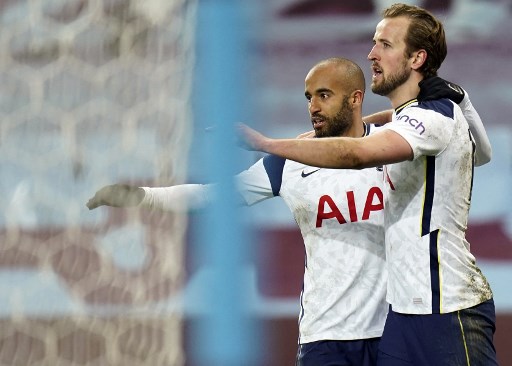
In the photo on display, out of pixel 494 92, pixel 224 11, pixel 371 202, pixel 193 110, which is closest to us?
pixel 224 11

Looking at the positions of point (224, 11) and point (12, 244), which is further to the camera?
point (12, 244)

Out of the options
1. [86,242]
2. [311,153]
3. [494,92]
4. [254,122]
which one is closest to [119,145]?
[86,242]

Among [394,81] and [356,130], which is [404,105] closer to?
[394,81]

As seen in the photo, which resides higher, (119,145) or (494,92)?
(494,92)

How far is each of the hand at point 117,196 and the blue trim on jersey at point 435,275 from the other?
2.15 ft

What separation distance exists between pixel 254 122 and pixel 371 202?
116 cm

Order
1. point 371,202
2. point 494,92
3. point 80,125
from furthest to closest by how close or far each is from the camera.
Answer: point 494,92 < point 371,202 < point 80,125

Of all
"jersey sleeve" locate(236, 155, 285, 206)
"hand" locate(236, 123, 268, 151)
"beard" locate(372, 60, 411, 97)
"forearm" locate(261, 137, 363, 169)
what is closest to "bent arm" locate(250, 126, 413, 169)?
"forearm" locate(261, 137, 363, 169)

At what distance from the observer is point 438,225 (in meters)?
2.16

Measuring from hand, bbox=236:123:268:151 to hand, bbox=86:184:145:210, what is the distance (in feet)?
1.25

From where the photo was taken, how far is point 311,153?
1960 mm

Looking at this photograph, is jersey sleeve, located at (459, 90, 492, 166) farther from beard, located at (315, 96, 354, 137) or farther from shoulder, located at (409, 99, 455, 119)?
beard, located at (315, 96, 354, 137)

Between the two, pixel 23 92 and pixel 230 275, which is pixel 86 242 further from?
pixel 230 275

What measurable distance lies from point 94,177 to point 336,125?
0.94 m
